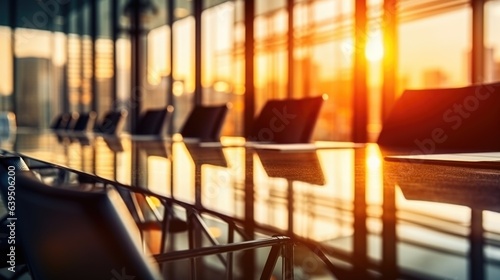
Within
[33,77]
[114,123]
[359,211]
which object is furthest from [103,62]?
[359,211]

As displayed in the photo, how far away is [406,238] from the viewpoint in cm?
60

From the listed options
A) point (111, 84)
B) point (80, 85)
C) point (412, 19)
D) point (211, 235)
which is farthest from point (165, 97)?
point (211, 235)

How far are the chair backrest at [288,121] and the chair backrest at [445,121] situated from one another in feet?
1.55

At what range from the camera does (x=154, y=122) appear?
503cm

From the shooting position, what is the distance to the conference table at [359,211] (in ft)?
1.69

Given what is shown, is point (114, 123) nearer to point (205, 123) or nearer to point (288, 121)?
point (205, 123)

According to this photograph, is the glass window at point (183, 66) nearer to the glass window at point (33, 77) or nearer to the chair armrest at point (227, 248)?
the glass window at point (33, 77)

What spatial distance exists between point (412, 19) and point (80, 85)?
9.13 metres

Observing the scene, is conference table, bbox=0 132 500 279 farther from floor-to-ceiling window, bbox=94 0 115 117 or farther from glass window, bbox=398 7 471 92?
floor-to-ceiling window, bbox=94 0 115 117

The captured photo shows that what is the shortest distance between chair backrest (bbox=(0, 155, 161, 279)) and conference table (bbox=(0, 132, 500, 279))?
24 cm

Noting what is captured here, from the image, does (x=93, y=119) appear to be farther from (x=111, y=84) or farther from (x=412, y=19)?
(x=412, y=19)

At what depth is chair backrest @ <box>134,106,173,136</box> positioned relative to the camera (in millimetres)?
4871

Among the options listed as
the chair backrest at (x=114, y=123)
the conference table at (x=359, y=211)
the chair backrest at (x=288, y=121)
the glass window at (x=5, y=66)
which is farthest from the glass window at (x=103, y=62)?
the conference table at (x=359, y=211)

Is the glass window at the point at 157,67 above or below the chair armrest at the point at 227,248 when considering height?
above
